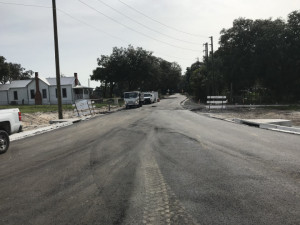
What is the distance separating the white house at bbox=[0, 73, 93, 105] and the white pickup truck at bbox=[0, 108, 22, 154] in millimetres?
44032

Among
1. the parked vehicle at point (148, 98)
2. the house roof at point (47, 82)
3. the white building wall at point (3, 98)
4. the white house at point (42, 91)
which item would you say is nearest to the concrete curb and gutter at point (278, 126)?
the parked vehicle at point (148, 98)

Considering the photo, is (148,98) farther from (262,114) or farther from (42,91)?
(262,114)

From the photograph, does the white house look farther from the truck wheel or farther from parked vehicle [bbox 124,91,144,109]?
the truck wheel

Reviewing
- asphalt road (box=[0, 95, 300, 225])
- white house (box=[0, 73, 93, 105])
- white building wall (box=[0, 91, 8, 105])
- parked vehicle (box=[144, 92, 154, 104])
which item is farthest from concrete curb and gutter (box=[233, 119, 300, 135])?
white building wall (box=[0, 91, 8, 105])

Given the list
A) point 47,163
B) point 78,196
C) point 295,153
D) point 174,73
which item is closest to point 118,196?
point 78,196

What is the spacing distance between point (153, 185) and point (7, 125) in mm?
6900

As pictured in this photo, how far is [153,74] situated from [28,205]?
2429 inches

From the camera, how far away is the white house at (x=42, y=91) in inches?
2127

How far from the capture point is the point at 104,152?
8.76 metres

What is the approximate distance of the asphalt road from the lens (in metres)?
4.15

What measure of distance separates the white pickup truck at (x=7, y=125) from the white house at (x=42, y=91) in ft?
144

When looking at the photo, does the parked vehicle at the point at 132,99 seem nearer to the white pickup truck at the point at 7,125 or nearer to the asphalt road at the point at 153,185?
the white pickup truck at the point at 7,125

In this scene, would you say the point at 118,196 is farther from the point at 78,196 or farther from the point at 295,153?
the point at 295,153

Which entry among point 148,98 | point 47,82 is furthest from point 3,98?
point 148,98
